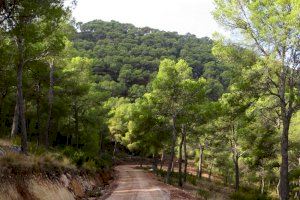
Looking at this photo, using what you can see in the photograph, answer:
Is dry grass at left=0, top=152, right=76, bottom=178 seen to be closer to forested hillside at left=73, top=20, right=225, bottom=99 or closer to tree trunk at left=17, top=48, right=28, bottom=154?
tree trunk at left=17, top=48, right=28, bottom=154

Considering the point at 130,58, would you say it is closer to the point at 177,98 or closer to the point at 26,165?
the point at 177,98

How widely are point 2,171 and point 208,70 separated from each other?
143 m

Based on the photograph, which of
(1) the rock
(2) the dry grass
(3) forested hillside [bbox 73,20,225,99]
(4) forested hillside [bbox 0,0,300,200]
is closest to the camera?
(2) the dry grass

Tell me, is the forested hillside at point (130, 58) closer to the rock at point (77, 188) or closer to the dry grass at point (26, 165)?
the rock at point (77, 188)

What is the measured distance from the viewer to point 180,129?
42406mm

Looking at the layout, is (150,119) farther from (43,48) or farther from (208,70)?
(208,70)

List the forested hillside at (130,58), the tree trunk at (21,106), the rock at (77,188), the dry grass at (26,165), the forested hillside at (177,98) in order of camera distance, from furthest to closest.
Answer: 1. the forested hillside at (130,58)
2. the rock at (77,188)
3. the tree trunk at (21,106)
4. the forested hillside at (177,98)
5. the dry grass at (26,165)

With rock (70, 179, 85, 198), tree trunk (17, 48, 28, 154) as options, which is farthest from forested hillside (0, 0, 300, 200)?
rock (70, 179, 85, 198)

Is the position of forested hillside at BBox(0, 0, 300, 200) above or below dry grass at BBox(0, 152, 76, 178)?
above

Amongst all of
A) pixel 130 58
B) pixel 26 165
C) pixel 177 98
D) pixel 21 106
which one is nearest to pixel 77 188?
pixel 21 106

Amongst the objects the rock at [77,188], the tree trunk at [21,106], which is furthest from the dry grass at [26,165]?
the tree trunk at [21,106]

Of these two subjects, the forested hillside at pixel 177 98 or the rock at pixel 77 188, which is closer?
the forested hillside at pixel 177 98

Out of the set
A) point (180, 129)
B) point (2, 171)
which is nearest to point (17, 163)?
point (2, 171)

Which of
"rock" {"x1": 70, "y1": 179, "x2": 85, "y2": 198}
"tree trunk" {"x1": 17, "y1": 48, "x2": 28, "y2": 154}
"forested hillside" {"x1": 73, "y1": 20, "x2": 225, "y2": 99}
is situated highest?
"forested hillside" {"x1": 73, "y1": 20, "x2": 225, "y2": 99}
